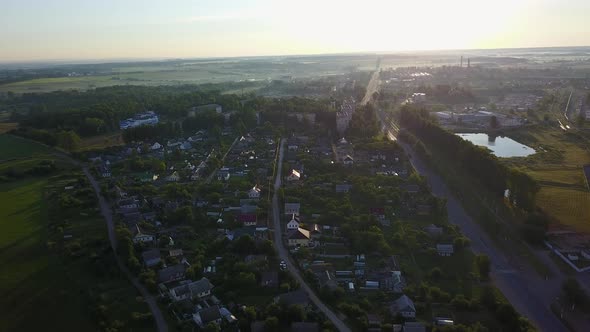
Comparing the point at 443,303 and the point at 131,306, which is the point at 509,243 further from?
the point at 131,306

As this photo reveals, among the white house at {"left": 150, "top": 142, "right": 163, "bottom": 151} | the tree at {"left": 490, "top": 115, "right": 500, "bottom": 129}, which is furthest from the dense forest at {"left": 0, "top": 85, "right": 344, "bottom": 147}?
the tree at {"left": 490, "top": 115, "right": 500, "bottom": 129}

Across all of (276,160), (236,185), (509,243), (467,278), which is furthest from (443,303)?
(276,160)

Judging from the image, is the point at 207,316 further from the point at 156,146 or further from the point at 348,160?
the point at 156,146

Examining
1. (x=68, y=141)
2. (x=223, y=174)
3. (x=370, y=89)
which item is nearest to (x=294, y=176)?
(x=223, y=174)

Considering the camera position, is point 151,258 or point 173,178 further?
point 173,178

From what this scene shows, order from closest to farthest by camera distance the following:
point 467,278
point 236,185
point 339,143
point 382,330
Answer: point 382,330, point 467,278, point 236,185, point 339,143
